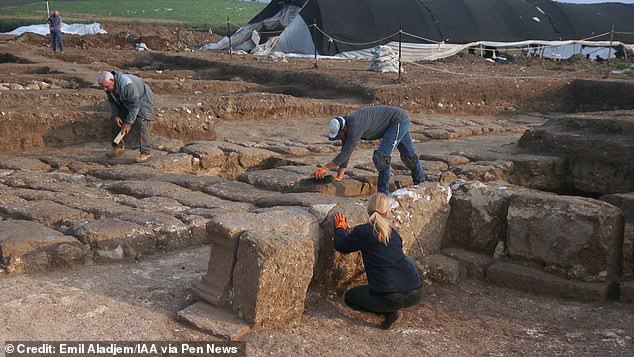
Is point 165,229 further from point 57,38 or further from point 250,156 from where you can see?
point 57,38

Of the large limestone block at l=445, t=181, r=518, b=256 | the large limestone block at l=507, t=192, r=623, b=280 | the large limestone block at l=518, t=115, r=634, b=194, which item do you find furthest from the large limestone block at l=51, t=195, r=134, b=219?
the large limestone block at l=518, t=115, r=634, b=194

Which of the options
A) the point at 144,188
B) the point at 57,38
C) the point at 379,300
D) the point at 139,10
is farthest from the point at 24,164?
the point at 139,10

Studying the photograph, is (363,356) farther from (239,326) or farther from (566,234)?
(566,234)

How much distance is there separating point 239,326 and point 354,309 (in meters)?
0.93

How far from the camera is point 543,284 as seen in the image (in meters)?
5.66

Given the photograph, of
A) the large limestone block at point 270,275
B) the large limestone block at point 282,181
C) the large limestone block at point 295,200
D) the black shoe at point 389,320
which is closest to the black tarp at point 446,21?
the large limestone block at point 282,181

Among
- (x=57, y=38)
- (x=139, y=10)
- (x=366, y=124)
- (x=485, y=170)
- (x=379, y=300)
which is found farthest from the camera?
(x=139, y=10)

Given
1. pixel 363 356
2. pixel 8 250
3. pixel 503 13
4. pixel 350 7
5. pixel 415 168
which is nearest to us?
pixel 363 356

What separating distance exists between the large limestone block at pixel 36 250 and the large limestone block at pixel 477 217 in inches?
126

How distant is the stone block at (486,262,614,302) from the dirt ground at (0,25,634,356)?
0.33 ft

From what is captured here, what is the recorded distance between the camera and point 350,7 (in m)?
23.6

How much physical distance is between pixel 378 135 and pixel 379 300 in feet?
11.1

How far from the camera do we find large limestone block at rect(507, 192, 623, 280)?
553 centimetres

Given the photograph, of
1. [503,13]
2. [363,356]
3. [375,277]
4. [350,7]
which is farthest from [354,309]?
[503,13]
